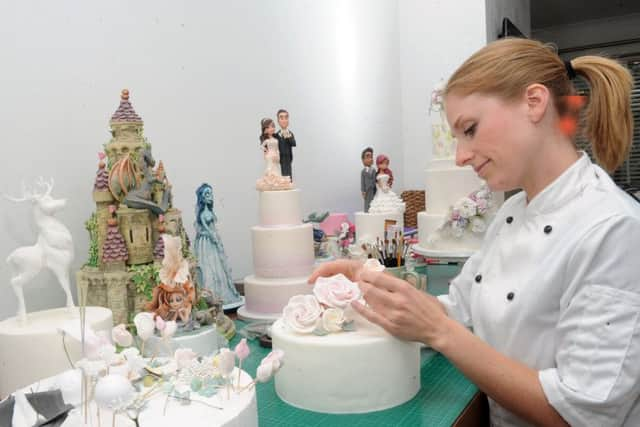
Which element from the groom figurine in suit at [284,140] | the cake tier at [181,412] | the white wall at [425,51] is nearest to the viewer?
the cake tier at [181,412]

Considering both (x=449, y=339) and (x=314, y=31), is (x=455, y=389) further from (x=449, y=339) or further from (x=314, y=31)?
(x=314, y=31)

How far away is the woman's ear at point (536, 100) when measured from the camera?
938 mm

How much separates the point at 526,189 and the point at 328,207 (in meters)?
1.82

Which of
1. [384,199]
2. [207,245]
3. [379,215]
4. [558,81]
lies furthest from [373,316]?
[384,199]

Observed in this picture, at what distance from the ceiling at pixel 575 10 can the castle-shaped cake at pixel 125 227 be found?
4431mm

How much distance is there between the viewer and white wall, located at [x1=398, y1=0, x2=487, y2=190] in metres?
3.44

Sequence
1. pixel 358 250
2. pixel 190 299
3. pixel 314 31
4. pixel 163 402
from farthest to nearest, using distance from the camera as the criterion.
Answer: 1. pixel 314 31
2. pixel 358 250
3. pixel 190 299
4. pixel 163 402

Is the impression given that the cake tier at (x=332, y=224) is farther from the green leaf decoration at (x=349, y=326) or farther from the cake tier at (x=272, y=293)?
the green leaf decoration at (x=349, y=326)

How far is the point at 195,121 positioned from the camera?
75.0 inches

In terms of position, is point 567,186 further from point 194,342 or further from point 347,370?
point 194,342

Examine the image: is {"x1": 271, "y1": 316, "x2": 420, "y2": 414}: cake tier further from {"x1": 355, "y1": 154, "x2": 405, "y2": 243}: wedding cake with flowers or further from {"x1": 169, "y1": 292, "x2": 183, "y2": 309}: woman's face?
{"x1": 355, "y1": 154, "x2": 405, "y2": 243}: wedding cake with flowers

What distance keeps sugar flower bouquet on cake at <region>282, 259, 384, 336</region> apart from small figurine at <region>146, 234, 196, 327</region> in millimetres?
279

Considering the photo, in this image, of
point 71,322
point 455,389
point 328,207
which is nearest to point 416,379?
point 455,389

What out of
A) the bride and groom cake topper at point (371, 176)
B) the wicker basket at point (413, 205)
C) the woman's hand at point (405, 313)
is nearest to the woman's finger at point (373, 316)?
the woman's hand at point (405, 313)
